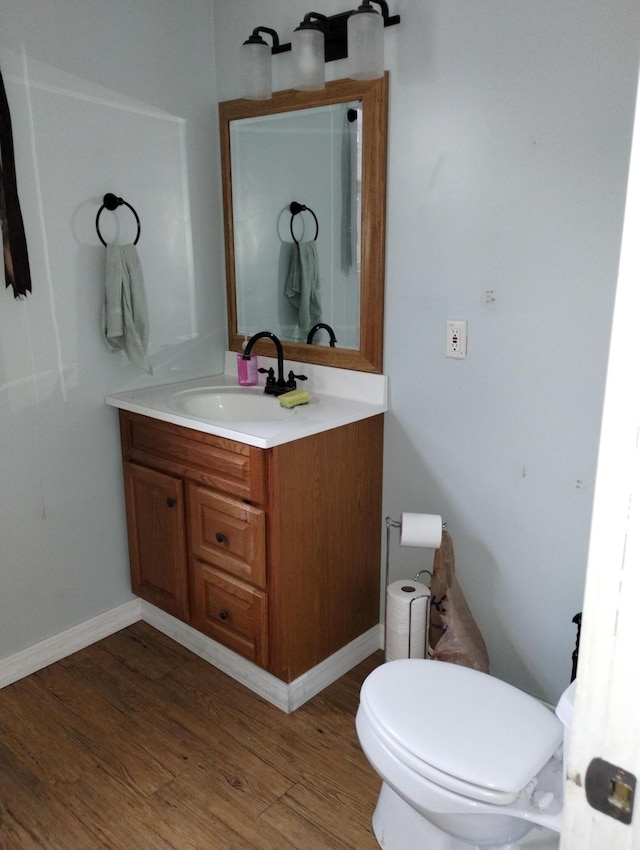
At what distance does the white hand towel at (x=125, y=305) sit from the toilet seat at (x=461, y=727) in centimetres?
139

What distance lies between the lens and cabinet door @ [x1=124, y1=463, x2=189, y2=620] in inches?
91.6

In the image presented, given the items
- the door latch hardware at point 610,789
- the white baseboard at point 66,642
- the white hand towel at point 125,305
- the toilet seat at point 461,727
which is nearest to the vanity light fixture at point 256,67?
the white hand towel at point 125,305

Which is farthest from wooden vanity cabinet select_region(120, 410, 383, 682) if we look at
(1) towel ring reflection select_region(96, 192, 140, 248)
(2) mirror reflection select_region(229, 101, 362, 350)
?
(1) towel ring reflection select_region(96, 192, 140, 248)

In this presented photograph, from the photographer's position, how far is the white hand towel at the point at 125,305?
2285 millimetres

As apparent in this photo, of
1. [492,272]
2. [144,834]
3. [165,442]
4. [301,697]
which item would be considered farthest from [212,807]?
[492,272]

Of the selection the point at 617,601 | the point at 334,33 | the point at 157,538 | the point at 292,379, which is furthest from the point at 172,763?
the point at 334,33

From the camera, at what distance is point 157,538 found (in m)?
2.43

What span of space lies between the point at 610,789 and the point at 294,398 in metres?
1.72

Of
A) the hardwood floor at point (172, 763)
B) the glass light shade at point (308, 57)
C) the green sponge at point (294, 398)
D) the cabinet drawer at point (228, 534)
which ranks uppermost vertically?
the glass light shade at point (308, 57)

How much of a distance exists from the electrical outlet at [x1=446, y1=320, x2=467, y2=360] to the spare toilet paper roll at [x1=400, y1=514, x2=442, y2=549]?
0.49 metres

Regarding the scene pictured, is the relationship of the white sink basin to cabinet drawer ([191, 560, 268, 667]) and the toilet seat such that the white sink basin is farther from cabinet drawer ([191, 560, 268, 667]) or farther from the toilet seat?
the toilet seat

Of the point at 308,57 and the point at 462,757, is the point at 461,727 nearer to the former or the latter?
the point at 462,757

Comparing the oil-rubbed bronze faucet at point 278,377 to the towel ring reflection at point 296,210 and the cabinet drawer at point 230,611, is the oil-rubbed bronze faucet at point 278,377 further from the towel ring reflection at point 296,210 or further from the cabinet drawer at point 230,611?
the cabinet drawer at point 230,611

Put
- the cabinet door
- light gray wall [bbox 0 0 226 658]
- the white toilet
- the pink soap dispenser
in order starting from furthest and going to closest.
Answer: the pink soap dispenser → the cabinet door → light gray wall [bbox 0 0 226 658] → the white toilet
